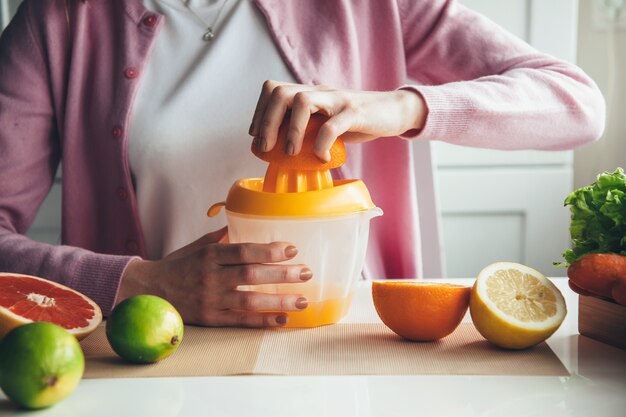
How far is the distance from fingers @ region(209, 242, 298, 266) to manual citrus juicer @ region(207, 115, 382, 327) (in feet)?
0.07

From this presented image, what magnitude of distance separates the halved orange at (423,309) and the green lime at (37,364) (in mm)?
389

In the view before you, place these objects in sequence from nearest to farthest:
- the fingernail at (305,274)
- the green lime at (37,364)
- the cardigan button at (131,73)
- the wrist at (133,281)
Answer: the green lime at (37,364), the fingernail at (305,274), the wrist at (133,281), the cardigan button at (131,73)

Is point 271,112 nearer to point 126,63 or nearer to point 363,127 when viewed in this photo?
point 363,127

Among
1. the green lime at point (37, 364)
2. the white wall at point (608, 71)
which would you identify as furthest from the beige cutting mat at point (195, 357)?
the white wall at point (608, 71)

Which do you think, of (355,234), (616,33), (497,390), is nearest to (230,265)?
(355,234)

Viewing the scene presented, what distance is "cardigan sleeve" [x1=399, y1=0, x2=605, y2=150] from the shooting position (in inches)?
46.4

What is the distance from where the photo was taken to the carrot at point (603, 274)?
88 cm

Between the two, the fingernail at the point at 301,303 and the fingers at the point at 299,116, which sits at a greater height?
the fingers at the point at 299,116

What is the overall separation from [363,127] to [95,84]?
63 centimetres

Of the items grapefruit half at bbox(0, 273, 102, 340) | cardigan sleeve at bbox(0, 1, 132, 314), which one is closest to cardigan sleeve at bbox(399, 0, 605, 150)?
grapefruit half at bbox(0, 273, 102, 340)

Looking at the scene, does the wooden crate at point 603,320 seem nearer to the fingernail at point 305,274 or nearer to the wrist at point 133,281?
the fingernail at point 305,274

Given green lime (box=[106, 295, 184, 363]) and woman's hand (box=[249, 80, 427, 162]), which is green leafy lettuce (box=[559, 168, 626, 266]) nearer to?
woman's hand (box=[249, 80, 427, 162])

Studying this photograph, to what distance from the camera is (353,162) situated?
146cm

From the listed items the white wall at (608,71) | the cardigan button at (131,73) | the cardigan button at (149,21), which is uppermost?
the cardigan button at (149,21)
